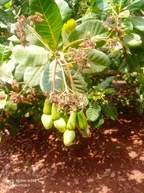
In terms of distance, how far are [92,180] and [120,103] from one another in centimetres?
104

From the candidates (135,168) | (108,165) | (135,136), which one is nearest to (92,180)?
(108,165)

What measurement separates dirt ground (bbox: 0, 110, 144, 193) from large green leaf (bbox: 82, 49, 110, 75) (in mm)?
1395

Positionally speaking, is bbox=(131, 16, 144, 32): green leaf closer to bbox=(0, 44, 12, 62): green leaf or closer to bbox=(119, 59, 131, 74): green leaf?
bbox=(119, 59, 131, 74): green leaf

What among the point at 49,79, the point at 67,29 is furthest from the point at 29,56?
the point at 67,29

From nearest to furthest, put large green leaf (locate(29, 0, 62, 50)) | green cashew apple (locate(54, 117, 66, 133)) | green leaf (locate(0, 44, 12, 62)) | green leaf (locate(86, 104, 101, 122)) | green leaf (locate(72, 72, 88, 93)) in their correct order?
green cashew apple (locate(54, 117, 66, 133)) < large green leaf (locate(29, 0, 62, 50)) < green leaf (locate(72, 72, 88, 93)) < green leaf (locate(0, 44, 12, 62)) < green leaf (locate(86, 104, 101, 122))

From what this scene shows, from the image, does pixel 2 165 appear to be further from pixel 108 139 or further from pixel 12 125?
pixel 108 139

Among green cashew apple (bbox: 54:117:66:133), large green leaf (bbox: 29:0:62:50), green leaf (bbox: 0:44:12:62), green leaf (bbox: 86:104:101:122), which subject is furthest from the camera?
green leaf (bbox: 86:104:101:122)

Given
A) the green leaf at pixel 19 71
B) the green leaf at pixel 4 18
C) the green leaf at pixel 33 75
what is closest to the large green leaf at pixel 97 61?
the green leaf at pixel 33 75

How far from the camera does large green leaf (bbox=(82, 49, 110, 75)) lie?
1374 mm

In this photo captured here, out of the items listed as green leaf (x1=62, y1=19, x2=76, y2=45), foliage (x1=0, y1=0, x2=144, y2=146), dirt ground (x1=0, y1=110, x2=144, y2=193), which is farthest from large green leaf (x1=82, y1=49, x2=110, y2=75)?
dirt ground (x1=0, y1=110, x2=144, y2=193)

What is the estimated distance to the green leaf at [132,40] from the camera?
1.42 m

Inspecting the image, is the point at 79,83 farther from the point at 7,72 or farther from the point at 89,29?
the point at 7,72

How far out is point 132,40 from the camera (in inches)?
56.7

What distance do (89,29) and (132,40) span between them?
0.25 metres
